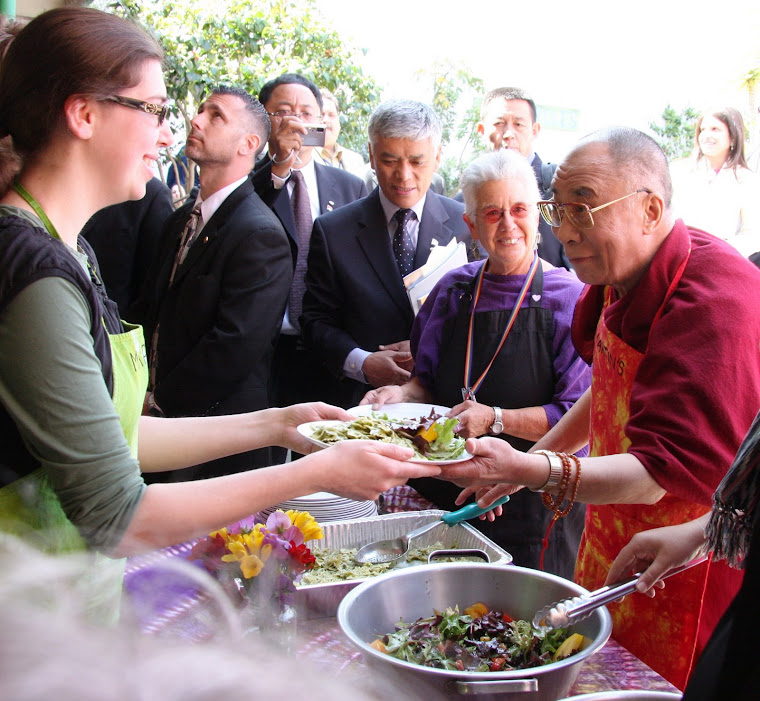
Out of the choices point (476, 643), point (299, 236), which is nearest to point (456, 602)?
point (476, 643)

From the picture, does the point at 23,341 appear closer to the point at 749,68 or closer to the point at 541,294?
the point at 541,294

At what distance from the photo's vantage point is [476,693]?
3.69 feet

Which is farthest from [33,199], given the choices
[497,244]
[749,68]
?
[749,68]

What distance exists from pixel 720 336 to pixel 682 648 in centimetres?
73

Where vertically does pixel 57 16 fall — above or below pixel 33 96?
above

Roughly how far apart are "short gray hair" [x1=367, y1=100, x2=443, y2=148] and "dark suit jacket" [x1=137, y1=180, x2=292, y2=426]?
1.98ft

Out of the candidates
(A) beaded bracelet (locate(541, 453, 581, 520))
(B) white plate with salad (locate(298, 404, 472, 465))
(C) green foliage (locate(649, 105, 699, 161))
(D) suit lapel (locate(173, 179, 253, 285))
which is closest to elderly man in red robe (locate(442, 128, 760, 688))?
(A) beaded bracelet (locate(541, 453, 581, 520))

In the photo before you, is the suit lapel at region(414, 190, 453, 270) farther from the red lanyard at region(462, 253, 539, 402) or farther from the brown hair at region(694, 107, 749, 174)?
the brown hair at region(694, 107, 749, 174)

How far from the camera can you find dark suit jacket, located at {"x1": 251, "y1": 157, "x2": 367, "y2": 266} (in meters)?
3.76

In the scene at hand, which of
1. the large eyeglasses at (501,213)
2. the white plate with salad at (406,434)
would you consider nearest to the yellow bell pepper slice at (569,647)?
the white plate with salad at (406,434)

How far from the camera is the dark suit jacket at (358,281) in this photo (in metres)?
3.25

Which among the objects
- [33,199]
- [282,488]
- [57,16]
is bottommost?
[282,488]

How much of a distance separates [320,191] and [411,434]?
2241mm

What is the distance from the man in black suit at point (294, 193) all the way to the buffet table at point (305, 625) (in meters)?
1.23
